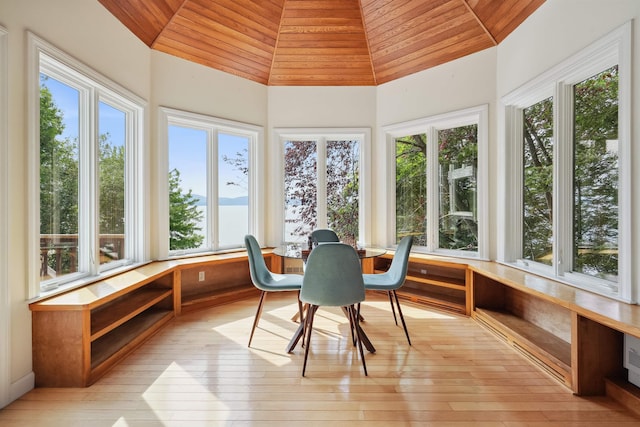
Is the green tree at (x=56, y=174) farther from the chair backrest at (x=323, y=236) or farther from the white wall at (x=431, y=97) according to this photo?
the white wall at (x=431, y=97)

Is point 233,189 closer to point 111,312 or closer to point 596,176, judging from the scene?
point 111,312

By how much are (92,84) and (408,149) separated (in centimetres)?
349

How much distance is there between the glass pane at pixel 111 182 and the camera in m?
2.98

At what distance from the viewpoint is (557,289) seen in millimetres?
2393

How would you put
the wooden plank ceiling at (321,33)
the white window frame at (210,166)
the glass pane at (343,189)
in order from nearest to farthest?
the wooden plank ceiling at (321,33)
the white window frame at (210,166)
the glass pane at (343,189)

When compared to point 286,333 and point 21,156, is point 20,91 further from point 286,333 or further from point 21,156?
point 286,333

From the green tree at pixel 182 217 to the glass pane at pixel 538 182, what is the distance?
365cm

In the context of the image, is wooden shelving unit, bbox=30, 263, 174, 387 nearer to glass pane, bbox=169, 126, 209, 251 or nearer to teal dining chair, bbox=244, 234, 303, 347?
teal dining chair, bbox=244, 234, 303, 347

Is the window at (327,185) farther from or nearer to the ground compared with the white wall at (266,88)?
nearer to the ground

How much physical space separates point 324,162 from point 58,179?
2969 millimetres

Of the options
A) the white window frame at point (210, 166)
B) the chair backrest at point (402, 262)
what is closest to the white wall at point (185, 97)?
the white window frame at point (210, 166)

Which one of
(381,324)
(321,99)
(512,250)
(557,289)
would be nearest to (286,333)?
(381,324)

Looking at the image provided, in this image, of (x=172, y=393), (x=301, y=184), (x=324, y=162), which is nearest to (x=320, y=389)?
(x=172, y=393)

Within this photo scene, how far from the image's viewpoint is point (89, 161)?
2777 millimetres
